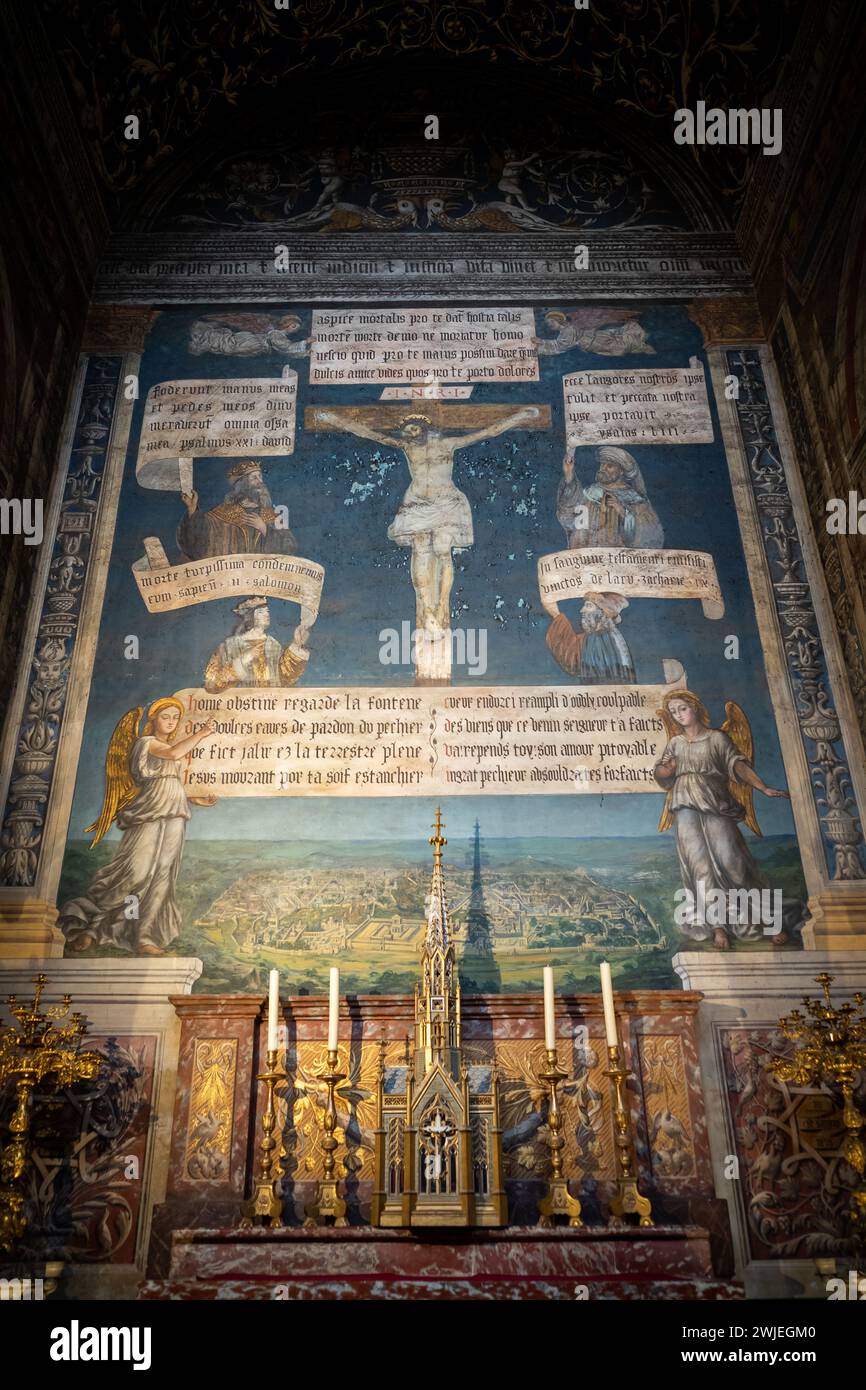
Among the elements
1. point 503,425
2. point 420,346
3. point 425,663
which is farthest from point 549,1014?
point 420,346

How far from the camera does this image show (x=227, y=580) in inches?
339

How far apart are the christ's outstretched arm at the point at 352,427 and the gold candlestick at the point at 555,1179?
4947 mm

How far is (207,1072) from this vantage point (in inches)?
263

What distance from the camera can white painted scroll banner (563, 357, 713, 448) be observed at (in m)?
9.27

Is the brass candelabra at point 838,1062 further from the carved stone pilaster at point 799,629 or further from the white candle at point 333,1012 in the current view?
the white candle at point 333,1012

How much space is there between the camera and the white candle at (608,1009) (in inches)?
251

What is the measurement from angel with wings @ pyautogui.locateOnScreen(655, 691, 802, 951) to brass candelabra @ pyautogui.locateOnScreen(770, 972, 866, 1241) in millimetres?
746

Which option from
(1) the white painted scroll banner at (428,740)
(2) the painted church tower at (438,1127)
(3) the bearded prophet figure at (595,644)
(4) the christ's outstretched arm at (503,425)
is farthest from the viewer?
(4) the christ's outstretched arm at (503,425)

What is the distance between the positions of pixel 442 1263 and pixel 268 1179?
3.38ft

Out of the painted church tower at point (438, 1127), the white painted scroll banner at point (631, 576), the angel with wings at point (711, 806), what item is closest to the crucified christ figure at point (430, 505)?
the white painted scroll banner at point (631, 576)

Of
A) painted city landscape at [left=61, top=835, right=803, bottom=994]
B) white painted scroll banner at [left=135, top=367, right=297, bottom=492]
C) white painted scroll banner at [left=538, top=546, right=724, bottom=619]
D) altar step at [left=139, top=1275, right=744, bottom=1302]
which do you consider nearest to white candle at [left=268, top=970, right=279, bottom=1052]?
painted city landscape at [left=61, top=835, right=803, bottom=994]

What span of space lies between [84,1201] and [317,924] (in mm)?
1995
